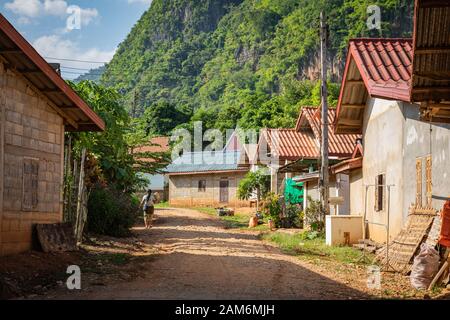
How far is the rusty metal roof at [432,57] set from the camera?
383 inches

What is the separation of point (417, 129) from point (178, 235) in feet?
34.5

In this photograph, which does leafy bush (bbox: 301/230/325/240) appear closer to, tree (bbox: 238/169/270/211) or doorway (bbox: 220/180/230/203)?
tree (bbox: 238/169/270/211)

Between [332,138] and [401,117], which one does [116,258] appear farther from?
[332,138]

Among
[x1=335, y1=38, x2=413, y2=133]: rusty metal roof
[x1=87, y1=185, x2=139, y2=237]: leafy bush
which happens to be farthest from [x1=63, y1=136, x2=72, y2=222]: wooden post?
[x1=335, y1=38, x2=413, y2=133]: rusty metal roof

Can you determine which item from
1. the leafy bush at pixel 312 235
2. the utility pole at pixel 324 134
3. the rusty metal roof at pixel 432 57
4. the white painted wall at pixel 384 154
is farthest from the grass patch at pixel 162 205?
the rusty metal roof at pixel 432 57

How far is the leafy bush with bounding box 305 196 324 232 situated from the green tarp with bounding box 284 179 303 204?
6.46 metres

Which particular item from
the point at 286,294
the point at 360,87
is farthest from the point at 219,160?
the point at 286,294

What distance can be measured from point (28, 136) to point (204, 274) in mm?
4740

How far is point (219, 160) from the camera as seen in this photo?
163 ft

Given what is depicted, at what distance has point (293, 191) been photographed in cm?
3130

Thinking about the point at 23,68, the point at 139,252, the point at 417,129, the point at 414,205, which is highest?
the point at 23,68

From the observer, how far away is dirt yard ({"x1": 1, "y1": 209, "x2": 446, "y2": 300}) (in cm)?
977
